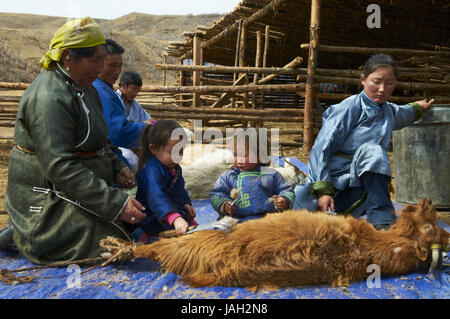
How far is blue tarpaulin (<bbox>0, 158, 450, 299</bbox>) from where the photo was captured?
1.72 metres

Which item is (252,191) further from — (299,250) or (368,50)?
(368,50)

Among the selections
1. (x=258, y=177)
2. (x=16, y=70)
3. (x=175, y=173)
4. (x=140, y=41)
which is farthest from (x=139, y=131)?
(x=140, y=41)

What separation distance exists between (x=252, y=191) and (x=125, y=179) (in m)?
0.89

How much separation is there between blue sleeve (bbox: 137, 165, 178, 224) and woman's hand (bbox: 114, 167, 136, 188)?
0.05 meters

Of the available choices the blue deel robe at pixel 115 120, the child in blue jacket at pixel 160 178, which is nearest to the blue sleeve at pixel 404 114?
the child in blue jacket at pixel 160 178

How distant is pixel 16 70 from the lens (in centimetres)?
Answer: 2683

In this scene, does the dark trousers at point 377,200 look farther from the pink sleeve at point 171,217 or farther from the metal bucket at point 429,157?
the metal bucket at point 429,157

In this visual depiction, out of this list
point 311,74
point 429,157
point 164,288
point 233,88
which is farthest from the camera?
point 233,88

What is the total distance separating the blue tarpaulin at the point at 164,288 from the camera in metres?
1.72

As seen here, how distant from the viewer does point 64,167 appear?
1.91 meters

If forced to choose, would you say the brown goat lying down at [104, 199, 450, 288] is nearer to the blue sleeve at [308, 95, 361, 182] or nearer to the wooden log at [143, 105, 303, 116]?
the blue sleeve at [308, 95, 361, 182]

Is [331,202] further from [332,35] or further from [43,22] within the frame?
[43,22]

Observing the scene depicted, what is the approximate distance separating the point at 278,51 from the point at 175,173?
12.0 metres

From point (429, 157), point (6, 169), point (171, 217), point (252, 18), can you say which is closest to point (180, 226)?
point (171, 217)
